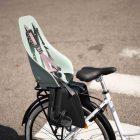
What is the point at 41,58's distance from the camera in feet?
14.3

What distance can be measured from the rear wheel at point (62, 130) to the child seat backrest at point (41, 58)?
0.43 metres

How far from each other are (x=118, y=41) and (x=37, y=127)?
429cm

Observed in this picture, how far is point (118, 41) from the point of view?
8.95m

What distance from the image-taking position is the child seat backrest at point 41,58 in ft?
13.4

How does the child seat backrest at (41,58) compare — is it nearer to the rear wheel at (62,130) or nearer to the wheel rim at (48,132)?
the rear wheel at (62,130)

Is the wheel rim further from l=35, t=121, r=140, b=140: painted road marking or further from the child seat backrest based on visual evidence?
the child seat backrest

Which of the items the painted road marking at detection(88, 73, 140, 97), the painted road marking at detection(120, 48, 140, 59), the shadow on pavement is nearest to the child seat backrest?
the shadow on pavement

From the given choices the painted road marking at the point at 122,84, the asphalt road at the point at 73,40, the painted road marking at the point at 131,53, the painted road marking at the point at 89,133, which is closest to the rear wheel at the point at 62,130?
the painted road marking at the point at 89,133

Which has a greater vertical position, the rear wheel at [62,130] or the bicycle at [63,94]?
the bicycle at [63,94]

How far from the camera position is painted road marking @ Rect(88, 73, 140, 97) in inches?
258

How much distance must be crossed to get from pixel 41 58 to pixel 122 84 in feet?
9.21

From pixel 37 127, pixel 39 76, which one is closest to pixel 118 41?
pixel 37 127

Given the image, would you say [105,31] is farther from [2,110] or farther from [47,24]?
[2,110]

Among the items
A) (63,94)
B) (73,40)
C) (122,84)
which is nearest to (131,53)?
(122,84)
